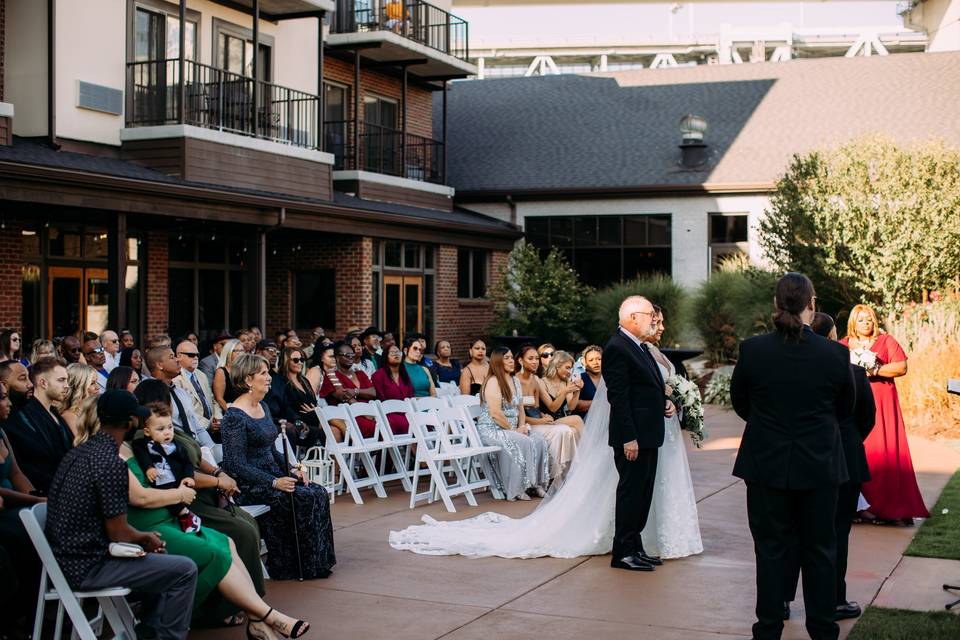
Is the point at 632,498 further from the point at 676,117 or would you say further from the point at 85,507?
the point at 676,117

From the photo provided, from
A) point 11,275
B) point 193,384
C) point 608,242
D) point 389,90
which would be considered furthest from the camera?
point 608,242

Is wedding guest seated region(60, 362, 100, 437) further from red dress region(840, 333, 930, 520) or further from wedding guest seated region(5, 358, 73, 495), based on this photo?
red dress region(840, 333, 930, 520)

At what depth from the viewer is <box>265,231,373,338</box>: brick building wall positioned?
22.8 meters

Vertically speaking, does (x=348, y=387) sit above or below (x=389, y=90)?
below

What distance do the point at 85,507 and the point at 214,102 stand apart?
14928mm

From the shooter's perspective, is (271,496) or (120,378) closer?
(120,378)

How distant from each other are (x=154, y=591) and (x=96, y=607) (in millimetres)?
1126

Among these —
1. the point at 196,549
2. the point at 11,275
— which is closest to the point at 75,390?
the point at 196,549

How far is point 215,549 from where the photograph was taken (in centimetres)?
597

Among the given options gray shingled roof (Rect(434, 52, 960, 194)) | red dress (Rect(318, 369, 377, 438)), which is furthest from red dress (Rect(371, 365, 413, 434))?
gray shingled roof (Rect(434, 52, 960, 194))

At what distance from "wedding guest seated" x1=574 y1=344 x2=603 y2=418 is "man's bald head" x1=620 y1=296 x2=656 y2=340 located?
14.4 feet

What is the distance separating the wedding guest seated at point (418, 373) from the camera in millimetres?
13230

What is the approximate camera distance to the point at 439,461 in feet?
34.4

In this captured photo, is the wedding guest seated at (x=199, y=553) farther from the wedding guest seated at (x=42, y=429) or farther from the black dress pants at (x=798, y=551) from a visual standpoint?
the black dress pants at (x=798, y=551)
